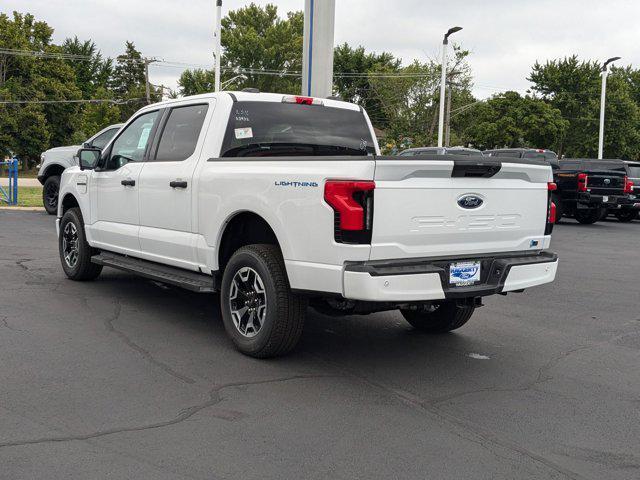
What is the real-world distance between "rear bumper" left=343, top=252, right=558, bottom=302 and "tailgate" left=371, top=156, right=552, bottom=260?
2.7 inches

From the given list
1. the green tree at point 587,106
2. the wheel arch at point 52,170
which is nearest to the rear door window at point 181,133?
the wheel arch at point 52,170

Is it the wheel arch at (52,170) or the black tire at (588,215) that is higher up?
the wheel arch at (52,170)

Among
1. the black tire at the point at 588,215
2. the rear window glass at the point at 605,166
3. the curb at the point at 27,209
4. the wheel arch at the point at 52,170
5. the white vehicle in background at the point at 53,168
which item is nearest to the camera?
the white vehicle in background at the point at 53,168

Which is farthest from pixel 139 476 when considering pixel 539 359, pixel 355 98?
pixel 355 98

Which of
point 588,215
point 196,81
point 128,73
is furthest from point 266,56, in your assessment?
point 588,215

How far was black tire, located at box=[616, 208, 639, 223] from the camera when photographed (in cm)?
2286

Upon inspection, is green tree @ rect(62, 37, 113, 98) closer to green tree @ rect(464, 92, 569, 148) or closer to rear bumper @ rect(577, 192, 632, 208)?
green tree @ rect(464, 92, 569, 148)

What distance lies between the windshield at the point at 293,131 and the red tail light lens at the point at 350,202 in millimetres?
1726

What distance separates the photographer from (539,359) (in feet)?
18.7

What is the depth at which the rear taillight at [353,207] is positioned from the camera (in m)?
4.54

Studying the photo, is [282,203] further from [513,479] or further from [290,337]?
[513,479]

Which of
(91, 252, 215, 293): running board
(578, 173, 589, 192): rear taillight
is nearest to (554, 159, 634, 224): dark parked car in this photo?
(578, 173, 589, 192): rear taillight

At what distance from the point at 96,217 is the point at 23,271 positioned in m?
1.99

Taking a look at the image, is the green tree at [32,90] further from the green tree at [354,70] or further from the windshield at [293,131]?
the windshield at [293,131]
